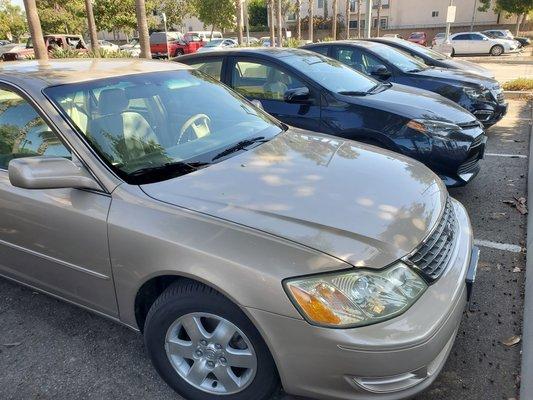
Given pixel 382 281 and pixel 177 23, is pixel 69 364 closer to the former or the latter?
pixel 382 281

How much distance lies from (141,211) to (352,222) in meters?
0.99

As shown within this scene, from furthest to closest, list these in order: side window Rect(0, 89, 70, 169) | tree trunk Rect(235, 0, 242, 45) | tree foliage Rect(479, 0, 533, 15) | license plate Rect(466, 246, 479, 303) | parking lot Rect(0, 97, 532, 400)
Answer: tree foliage Rect(479, 0, 533, 15) < tree trunk Rect(235, 0, 242, 45) < side window Rect(0, 89, 70, 169) < parking lot Rect(0, 97, 532, 400) < license plate Rect(466, 246, 479, 303)

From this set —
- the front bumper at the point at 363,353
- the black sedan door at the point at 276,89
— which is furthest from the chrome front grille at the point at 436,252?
the black sedan door at the point at 276,89

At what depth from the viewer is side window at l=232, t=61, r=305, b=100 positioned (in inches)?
202

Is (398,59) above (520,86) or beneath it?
above

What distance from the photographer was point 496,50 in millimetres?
28562

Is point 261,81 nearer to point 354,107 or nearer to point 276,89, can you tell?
point 276,89

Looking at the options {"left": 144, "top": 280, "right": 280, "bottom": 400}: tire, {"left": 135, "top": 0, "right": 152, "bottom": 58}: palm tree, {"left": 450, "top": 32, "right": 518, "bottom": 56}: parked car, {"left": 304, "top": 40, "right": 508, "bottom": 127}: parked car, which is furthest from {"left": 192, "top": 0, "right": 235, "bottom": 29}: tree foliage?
{"left": 144, "top": 280, "right": 280, "bottom": 400}: tire

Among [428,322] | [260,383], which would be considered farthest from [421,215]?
[260,383]

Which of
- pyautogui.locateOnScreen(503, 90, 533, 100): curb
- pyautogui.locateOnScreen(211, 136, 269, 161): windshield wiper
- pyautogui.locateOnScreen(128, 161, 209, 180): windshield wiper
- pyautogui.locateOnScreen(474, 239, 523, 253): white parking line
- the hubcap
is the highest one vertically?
pyautogui.locateOnScreen(128, 161, 209, 180): windshield wiper

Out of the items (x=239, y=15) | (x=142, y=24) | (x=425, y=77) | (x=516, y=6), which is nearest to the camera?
(x=425, y=77)

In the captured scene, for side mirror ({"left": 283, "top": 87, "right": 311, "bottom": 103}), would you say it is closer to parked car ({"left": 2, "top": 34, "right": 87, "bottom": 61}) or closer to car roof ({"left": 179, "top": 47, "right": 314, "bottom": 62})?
car roof ({"left": 179, "top": 47, "right": 314, "bottom": 62})

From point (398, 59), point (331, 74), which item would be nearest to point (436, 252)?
point (331, 74)

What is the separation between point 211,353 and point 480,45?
103ft
